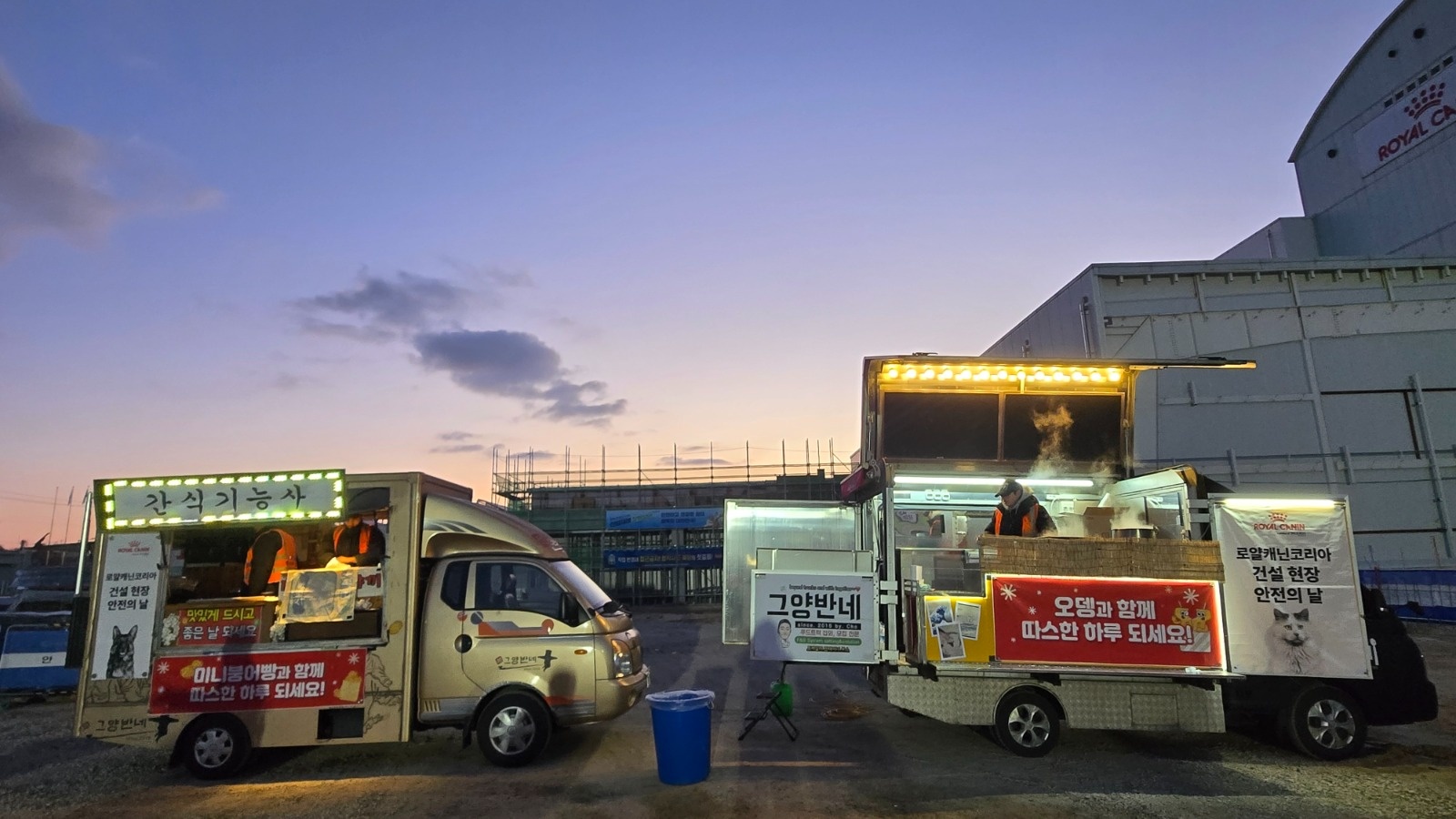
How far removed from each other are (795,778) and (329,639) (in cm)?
488

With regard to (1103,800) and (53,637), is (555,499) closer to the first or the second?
(53,637)

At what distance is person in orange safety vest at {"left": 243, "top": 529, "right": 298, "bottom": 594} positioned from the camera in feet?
26.6

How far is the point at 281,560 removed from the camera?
26.9 feet

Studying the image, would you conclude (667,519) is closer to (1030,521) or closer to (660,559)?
(660,559)

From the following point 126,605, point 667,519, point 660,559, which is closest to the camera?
point 126,605

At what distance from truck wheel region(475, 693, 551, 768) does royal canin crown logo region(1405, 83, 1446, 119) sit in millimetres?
36302

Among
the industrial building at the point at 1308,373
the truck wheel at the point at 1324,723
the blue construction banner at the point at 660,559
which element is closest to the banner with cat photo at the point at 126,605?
the truck wheel at the point at 1324,723

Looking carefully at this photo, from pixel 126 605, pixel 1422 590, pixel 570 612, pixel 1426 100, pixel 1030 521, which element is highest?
pixel 1426 100

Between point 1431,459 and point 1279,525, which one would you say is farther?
point 1431,459

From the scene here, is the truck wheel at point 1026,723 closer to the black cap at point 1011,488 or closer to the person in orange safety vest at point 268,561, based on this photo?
the black cap at point 1011,488

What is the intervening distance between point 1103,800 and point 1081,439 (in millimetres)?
4601

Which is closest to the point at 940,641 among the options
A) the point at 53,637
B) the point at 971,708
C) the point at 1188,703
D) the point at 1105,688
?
the point at 971,708

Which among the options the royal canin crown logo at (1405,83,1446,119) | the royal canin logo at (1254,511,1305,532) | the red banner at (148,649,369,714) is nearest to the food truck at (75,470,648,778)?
the red banner at (148,649,369,714)

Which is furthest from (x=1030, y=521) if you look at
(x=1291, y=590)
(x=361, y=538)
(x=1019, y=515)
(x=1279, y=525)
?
(x=361, y=538)
